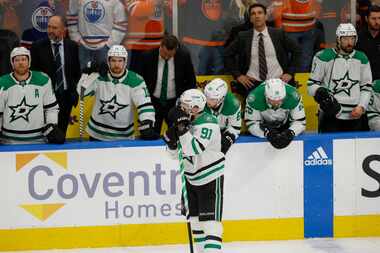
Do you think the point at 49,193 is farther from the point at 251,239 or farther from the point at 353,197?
the point at 353,197

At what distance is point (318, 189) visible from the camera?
7.61 metres

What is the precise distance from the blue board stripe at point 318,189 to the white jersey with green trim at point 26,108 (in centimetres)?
200

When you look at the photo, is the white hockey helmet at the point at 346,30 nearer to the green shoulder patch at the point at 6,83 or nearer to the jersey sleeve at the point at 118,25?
the jersey sleeve at the point at 118,25

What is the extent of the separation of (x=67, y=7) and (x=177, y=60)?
4.07ft

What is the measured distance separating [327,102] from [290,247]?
1.24m

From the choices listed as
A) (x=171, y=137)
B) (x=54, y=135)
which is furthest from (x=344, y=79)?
(x=54, y=135)

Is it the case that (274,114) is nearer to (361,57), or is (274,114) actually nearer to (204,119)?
(361,57)

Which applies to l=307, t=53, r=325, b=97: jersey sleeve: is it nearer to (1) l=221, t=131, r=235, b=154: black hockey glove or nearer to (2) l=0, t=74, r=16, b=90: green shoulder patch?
(1) l=221, t=131, r=235, b=154: black hockey glove

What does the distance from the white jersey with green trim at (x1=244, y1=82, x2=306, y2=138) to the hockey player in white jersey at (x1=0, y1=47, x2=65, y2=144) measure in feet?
4.98

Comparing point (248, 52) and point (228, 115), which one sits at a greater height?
point (248, 52)

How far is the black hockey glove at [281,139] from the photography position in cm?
742

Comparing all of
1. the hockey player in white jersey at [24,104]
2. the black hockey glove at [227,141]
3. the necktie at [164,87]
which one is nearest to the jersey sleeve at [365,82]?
the black hockey glove at [227,141]

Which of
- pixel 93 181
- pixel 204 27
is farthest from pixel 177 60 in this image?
pixel 93 181

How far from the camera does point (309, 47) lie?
907cm
